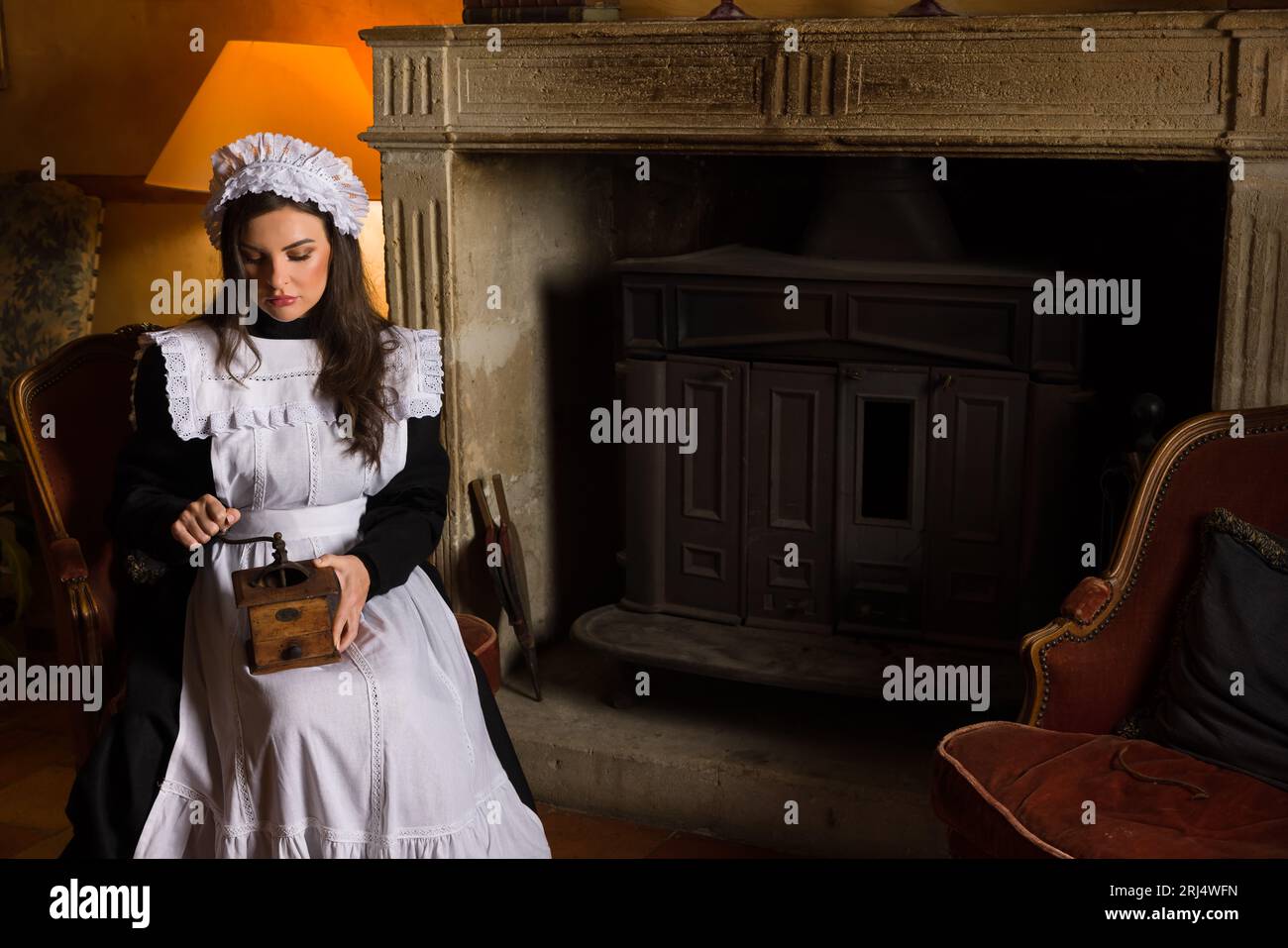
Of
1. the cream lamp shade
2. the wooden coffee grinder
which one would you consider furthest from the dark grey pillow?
the cream lamp shade

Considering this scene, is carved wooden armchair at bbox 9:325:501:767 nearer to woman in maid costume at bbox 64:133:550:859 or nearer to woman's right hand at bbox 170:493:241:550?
woman in maid costume at bbox 64:133:550:859

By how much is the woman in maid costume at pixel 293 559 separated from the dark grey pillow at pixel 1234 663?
41.8 inches

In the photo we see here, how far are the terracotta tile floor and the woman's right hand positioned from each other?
113cm

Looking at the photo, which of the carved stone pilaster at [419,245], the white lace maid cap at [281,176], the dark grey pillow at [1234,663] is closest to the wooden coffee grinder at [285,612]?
the white lace maid cap at [281,176]

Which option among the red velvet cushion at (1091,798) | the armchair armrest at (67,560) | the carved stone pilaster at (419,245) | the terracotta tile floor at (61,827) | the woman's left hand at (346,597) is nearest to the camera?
the red velvet cushion at (1091,798)

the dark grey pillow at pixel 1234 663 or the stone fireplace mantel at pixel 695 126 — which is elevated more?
the stone fireplace mantel at pixel 695 126

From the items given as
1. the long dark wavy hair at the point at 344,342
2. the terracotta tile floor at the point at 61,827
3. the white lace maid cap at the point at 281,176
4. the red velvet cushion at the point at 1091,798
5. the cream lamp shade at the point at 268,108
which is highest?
the cream lamp shade at the point at 268,108

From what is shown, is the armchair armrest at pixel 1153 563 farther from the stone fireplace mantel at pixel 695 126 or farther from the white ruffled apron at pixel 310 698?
the white ruffled apron at pixel 310 698

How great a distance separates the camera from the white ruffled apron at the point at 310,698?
6.80ft

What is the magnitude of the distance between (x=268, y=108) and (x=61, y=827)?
172 centimetres

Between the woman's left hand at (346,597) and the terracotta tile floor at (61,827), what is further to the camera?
the terracotta tile floor at (61,827)

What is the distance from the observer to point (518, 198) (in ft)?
10.8

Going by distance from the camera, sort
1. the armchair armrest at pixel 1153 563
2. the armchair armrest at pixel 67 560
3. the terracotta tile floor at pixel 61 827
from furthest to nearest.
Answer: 1. the terracotta tile floor at pixel 61 827
2. the armchair armrest at pixel 67 560
3. the armchair armrest at pixel 1153 563

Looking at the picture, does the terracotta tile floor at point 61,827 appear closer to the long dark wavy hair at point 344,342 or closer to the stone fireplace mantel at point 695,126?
the stone fireplace mantel at point 695,126
